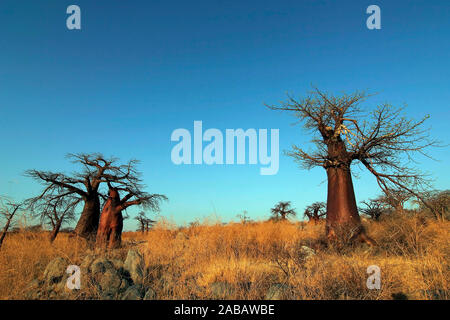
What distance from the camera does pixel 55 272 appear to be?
5109 mm

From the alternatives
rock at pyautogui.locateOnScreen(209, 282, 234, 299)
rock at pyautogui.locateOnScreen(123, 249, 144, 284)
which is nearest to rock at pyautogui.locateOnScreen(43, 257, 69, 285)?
rock at pyautogui.locateOnScreen(123, 249, 144, 284)

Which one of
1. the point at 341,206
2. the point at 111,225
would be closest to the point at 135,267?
the point at 111,225

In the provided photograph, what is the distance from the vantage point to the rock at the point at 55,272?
16.4 feet

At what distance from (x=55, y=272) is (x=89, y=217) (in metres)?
5.27

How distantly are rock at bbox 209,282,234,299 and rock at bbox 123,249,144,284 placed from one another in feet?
5.32

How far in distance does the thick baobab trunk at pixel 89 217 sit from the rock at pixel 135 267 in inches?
198

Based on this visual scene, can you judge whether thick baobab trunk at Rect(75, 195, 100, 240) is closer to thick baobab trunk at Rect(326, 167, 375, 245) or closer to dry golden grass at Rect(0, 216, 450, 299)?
dry golden grass at Rect(0, 216, 450, 299)

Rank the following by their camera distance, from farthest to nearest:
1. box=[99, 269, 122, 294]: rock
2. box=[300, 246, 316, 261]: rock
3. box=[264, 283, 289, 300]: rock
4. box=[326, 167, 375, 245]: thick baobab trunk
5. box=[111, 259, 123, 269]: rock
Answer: box=[326, 167, 375, 245]: thick baobab trunk, box=[300, 246, 316, 261]: rock, box=[111, 259, 123, 269]: rock, box=[99, 269, 122, 294]: rock, box=[264, 283, 289, 300]: rock

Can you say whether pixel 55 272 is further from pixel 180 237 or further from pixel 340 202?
pixel 340 202

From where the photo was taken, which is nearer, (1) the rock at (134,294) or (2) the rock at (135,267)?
(1) the rock at (134,294)

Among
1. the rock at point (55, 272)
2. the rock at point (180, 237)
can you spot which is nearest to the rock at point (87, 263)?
the rock at point (55, 272)

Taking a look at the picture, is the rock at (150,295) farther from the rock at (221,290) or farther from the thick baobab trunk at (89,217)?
the thick baobab trunk at (89,217)

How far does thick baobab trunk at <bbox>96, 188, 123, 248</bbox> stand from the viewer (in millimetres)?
7727

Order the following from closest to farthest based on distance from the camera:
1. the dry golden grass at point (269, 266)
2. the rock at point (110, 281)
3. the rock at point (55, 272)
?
the dry golden grass at point (269, 266) < the rock at point (110, 281) < the rock at point (55, 272)
